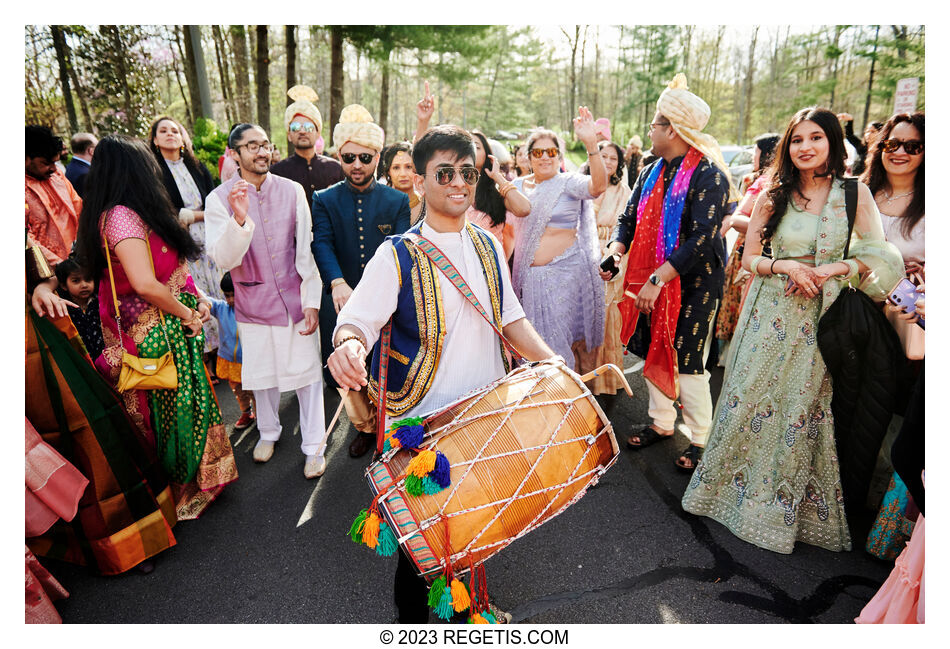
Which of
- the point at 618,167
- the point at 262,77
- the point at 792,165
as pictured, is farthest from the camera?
the point at 262,77

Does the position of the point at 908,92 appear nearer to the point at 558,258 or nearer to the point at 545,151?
the point at 545,151

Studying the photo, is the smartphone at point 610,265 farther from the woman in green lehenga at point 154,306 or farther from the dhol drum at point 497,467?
the woman in green lehenga at point 154,306

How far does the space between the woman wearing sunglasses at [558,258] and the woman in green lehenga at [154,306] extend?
6.51 feet

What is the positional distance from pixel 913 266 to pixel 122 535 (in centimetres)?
390

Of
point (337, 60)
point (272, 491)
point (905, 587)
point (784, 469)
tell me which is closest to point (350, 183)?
point (272, 491)

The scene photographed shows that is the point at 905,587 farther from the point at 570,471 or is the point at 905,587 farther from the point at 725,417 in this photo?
the point at 570,471

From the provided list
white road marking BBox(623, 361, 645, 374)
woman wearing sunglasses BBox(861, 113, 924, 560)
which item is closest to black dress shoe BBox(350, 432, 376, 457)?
white road marking BBox(623, 361, 645, 374)

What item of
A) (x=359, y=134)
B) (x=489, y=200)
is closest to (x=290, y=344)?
(x=359, y=134)

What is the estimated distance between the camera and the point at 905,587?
75.1 inches

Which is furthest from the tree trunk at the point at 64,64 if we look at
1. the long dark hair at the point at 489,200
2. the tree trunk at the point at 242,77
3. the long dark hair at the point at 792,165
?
the long dark hair at the point at 792,165

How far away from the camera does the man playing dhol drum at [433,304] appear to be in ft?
6.03

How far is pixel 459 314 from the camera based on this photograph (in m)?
1.92

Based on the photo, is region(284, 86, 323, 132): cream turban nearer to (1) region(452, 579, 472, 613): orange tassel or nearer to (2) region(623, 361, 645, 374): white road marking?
(2) region(623, 361, 645, 374): white road marking

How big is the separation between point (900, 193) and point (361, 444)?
337 centimetres
